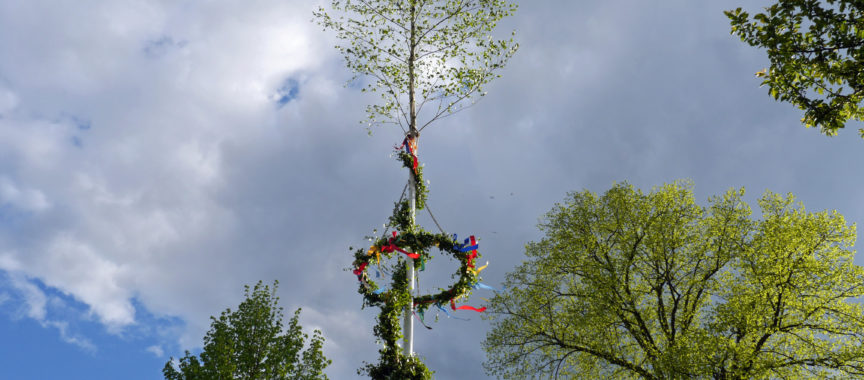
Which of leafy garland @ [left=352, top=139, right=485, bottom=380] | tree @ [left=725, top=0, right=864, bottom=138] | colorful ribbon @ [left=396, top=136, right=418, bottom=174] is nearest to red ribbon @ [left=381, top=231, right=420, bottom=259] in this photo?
leafy garland @ [left=352, top=139, right=485, bottom=380]

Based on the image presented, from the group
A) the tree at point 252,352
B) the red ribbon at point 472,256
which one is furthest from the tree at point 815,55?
the tree at point 252,352

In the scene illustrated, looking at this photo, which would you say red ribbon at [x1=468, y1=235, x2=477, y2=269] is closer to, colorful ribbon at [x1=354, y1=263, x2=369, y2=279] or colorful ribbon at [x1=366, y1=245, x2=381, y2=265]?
colorful ribbon at [x1=366, y1=245, x2=381, y2=265]

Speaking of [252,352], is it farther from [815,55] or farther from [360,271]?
[815,55]

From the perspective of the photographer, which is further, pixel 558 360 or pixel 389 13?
pixel 558 360

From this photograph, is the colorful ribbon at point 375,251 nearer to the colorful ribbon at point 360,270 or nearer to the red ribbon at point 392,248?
the red ribbon at point 392,248

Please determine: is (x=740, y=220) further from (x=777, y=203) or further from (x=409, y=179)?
(x=409, y=179)

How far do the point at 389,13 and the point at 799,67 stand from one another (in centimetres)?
961

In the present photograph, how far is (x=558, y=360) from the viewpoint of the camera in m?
19.5

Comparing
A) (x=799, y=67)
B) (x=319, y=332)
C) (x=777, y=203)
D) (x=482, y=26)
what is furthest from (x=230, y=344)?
(x=777, y=203)

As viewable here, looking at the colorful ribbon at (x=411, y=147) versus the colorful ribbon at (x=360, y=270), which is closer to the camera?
the colorful ribbon at (x=360, y=270)

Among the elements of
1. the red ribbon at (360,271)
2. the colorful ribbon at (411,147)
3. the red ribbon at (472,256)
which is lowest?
the red ribbon at (360,271)

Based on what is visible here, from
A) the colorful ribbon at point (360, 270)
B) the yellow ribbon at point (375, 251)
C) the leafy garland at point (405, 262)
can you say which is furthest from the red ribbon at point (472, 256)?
the colorful ribbon at point (360, 270)

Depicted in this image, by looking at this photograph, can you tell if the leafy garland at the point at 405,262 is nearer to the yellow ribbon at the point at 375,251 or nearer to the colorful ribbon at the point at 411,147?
the yellow ribbon at the point at 375,251

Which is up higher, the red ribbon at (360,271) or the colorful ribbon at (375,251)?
the colorful ribbon at (375,251)
